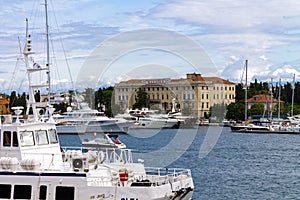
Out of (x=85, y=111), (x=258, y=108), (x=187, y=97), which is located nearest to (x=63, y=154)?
(x=85, y=111)

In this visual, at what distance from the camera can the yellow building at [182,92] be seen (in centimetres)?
14555

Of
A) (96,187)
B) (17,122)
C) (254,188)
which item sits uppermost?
(17,122)

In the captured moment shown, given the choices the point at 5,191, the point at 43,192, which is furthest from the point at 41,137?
the point at 43,192

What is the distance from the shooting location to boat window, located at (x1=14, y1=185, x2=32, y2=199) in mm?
26750

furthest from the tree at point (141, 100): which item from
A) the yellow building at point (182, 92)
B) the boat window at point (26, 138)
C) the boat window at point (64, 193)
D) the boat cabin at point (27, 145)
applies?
the boat window at point (64, 193)

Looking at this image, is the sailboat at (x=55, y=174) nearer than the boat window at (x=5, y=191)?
Yes

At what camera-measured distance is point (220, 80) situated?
189m

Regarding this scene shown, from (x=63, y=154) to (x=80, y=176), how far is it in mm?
4743

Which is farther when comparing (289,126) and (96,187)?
(289,126)

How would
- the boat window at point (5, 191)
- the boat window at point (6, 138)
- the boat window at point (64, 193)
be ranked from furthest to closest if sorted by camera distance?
the boat window at point (6, 138) → the boat window at point (5, 191) → the boat window at point (64, 193)

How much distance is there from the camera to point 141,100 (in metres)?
167

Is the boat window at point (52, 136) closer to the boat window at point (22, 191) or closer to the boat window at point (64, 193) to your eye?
the boat window at point (22, 191)

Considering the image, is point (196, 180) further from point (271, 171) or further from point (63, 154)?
point (63, 154)

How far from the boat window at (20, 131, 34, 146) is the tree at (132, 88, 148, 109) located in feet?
431
